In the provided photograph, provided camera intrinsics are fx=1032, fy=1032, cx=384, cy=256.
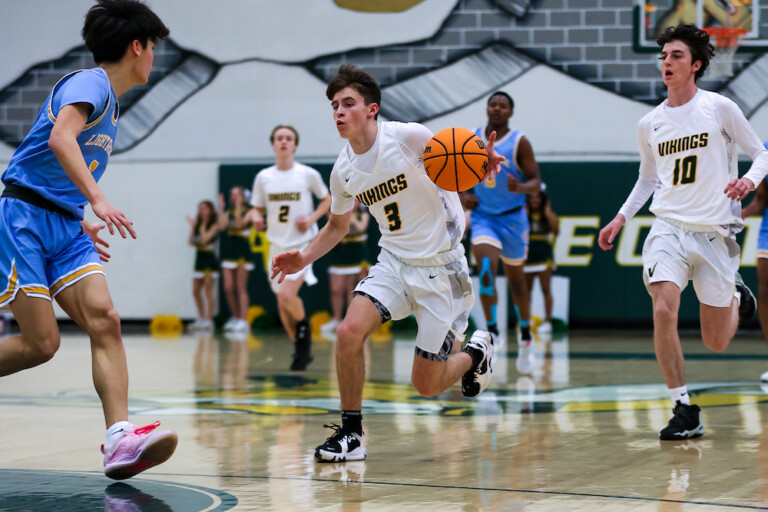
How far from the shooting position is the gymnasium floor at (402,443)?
14.9ft

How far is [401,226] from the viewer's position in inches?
232

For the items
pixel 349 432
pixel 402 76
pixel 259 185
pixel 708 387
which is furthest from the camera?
pixel 402 76

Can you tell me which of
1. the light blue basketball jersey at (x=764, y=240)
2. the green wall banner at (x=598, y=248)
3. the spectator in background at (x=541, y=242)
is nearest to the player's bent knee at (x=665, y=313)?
the light blue basketball jersey at (x=764, y=240)

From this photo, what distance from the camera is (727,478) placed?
4.92 meters

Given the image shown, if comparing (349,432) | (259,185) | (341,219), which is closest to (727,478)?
(349,432)

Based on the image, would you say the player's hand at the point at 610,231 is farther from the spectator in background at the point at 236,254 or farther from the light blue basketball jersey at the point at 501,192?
the spectator in background at the point at 236,254

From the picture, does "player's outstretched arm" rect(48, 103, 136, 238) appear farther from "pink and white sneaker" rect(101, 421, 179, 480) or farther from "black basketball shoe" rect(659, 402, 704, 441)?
"black basketball shoe" rect(659, 402, 704, 441)

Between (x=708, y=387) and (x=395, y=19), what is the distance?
10.2 meters

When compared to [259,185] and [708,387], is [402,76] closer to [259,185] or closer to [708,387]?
[259,185]

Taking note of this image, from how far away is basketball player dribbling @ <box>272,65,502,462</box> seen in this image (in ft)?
19.0

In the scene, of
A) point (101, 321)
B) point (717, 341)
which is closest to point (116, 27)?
point (101, 321)

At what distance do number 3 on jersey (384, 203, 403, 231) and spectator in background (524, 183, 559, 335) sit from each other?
30.4 feet

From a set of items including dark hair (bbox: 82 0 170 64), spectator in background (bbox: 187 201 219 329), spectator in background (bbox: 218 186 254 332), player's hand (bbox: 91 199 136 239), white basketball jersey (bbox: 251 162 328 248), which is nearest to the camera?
player's hand (bbox: 91 199 136 239)

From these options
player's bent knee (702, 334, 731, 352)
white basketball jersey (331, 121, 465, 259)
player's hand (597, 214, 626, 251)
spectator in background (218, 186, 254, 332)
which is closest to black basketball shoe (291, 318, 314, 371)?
player's hand (597, 214, 626, 251)
